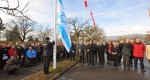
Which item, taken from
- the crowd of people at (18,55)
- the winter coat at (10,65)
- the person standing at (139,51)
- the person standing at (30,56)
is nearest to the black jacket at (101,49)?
the person standing at (139,51)

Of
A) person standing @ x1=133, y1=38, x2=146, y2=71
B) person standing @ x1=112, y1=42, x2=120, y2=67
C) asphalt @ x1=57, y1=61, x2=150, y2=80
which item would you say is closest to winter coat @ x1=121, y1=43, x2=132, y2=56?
person standing @ x1=133, y1=38, x2=146, y2=71

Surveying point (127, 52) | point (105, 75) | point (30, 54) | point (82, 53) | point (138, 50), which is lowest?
point (105, 75)

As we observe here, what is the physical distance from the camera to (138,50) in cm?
1705

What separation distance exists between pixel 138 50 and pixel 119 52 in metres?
3.33

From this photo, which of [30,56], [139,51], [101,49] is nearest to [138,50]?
[139,51]

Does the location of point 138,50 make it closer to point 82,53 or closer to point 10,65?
point 82,53

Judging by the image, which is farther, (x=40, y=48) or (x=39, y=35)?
(x=39, y=35)

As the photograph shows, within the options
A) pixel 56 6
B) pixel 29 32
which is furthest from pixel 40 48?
pixel 29 32

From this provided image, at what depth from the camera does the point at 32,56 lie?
19.3 m

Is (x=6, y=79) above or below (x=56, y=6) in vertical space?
below

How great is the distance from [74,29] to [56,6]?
2283 centimetres

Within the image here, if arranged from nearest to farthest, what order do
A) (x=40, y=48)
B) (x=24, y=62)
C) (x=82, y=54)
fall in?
1. (x=24, y=62)
2. (x=82, y=54)
3. (x=40, y=48)

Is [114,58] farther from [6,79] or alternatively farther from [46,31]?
[46,31]

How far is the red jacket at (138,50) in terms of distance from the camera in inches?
666
